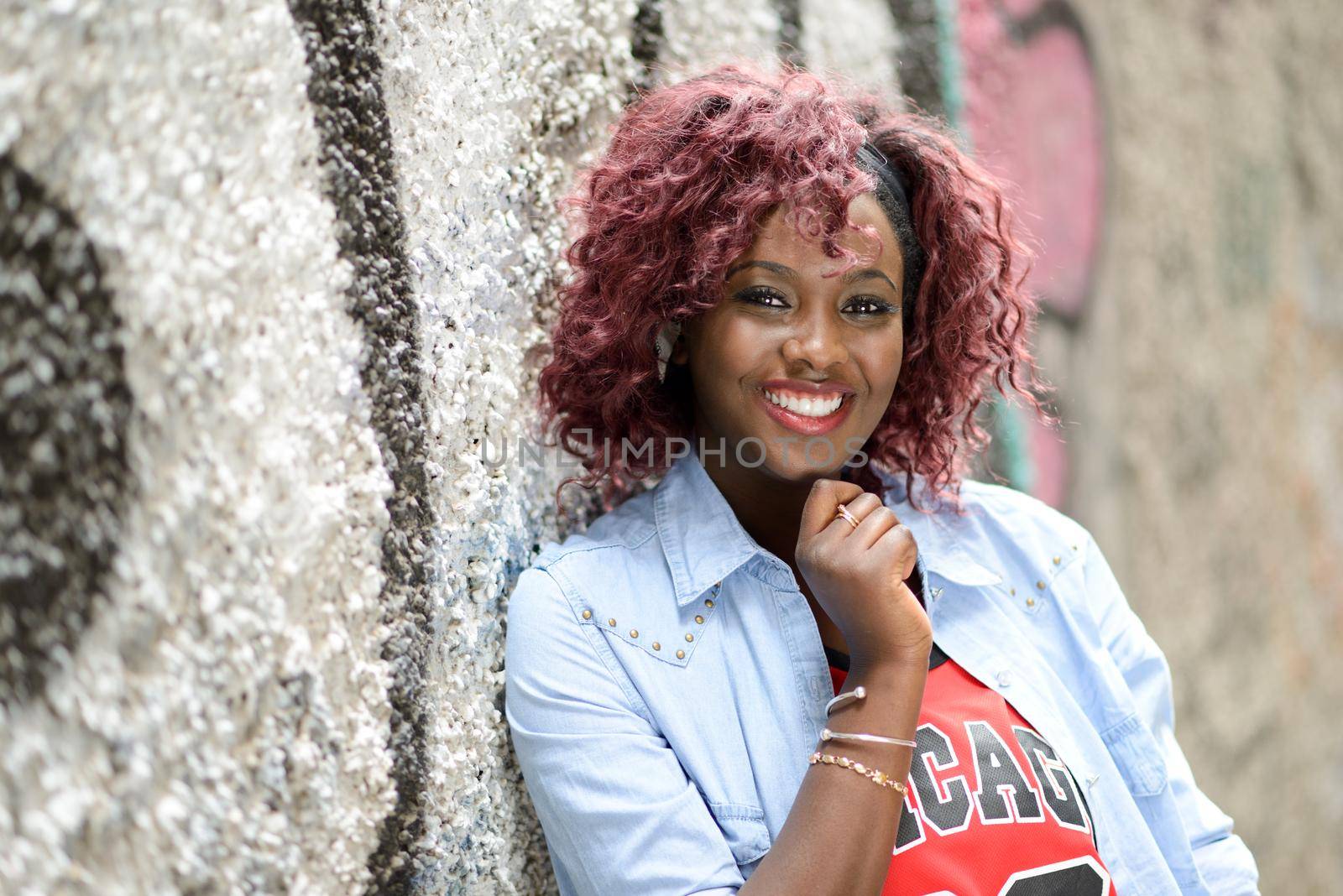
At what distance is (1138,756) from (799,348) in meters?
0.76

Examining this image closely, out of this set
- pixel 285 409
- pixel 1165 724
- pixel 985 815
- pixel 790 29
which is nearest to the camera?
pixel 285 409

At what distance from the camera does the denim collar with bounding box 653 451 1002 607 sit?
1.45 m

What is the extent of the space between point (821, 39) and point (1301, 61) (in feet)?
7.65

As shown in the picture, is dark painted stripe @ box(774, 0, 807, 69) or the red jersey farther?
dark painted stripe @ box(774, 0, 807, 69)

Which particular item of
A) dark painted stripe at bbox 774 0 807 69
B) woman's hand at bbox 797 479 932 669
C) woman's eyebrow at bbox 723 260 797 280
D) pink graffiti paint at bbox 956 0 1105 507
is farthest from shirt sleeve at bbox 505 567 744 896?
pink graffiti paint at bbox 956 0 1105 507

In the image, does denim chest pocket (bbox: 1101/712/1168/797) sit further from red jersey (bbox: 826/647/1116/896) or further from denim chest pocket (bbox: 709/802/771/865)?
denim chest pocket (bbox: 709/802/771/865)

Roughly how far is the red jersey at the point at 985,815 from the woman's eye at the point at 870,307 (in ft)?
1.45

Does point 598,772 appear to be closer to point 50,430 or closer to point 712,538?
point 712,538

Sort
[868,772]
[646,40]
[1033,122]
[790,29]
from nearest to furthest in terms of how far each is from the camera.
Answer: [868,772] → [646,40] → [790,29] → [1033,122]

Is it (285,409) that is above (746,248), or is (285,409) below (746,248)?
below

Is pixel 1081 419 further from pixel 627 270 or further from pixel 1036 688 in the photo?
pixel 627 270

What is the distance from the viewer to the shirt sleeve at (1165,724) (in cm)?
164

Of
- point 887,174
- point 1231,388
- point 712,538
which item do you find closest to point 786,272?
point 887,174

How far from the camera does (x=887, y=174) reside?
154 centimetres
